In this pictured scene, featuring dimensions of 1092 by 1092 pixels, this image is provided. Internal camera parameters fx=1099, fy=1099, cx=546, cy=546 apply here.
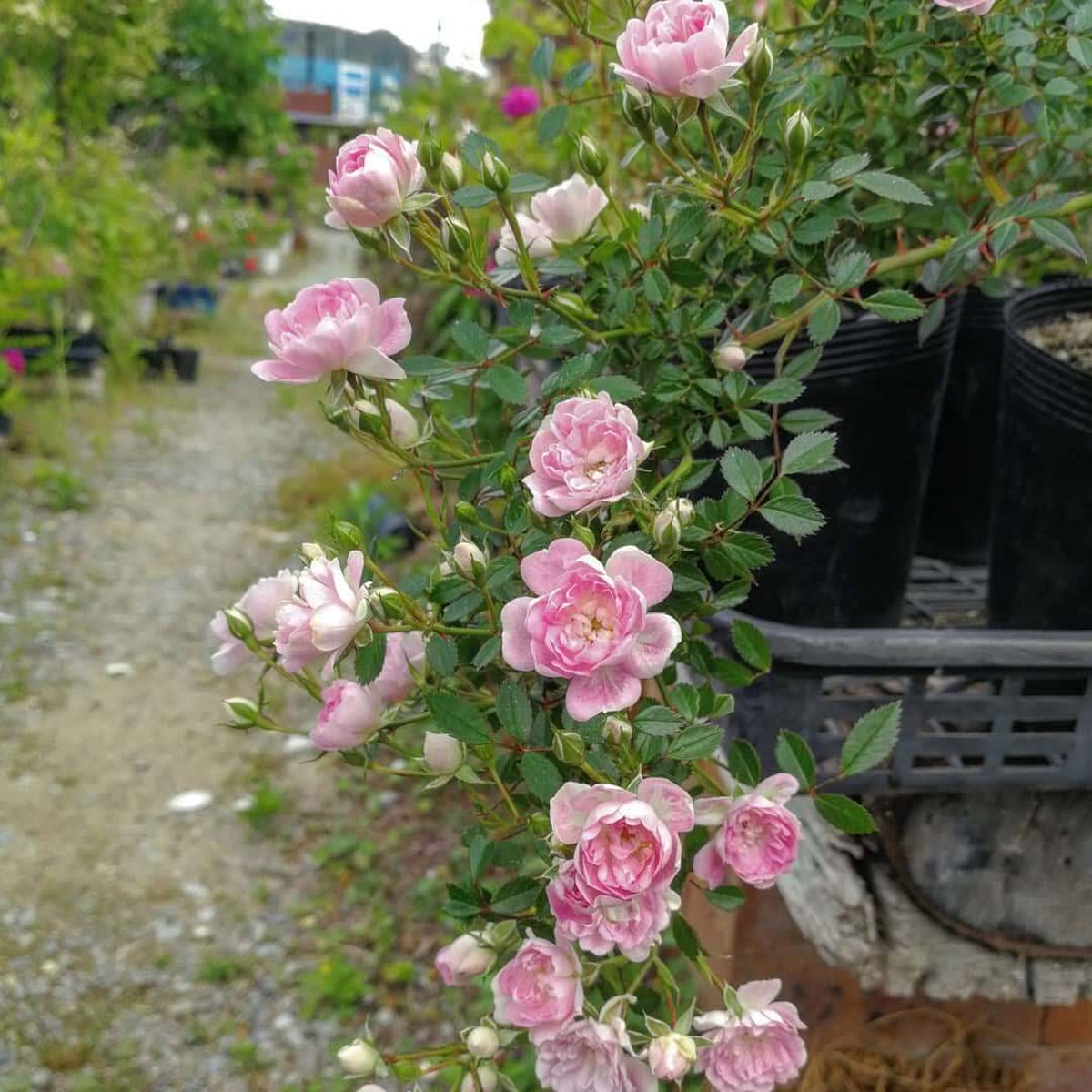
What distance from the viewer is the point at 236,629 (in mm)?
641

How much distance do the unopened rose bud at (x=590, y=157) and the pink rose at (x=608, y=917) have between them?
0.39 m

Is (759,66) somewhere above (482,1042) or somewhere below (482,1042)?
above

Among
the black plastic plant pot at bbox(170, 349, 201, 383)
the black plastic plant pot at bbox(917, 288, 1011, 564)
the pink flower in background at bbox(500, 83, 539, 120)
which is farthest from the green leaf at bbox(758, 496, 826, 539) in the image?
the black plastic plant pot at bbox(170, 349, 201, 383)

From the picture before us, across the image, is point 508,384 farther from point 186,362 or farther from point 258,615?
point 186,362

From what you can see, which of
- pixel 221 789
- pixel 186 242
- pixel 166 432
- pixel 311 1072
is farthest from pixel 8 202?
pixel 311 1072

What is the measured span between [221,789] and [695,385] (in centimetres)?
196

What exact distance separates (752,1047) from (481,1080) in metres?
0.15

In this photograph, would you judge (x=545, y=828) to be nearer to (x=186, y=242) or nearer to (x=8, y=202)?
(x=8, y=202)

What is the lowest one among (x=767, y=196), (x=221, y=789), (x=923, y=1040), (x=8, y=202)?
(x=221, y=789)

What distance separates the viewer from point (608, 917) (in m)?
0.50

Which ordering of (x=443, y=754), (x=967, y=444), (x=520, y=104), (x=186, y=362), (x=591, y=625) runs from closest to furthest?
(x=591, y=625), (x=443, y=754), (x=967, y=444), (x=520, y=104), (x=186, y=362)

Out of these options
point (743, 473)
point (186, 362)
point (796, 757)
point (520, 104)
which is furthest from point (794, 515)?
point (186, 362)

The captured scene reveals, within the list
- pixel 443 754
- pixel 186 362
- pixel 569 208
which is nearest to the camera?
pixel 443 754

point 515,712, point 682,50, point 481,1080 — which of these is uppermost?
point 682,50
